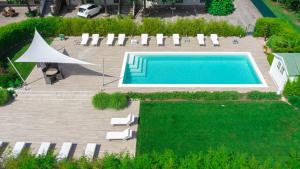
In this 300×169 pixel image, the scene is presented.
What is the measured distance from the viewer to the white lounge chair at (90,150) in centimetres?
1925

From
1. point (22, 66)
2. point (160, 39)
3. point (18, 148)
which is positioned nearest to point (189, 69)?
point (160, 39)

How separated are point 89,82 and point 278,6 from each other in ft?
89.7

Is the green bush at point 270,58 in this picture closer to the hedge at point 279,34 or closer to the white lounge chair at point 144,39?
the hedge at point 279,34

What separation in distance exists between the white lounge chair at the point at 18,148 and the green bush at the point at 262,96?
17452 millimetres

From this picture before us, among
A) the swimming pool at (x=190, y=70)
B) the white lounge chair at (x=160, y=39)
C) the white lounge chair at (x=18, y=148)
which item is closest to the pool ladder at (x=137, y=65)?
the swimming pool at (x=190, y=70)

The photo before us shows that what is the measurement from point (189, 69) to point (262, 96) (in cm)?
712

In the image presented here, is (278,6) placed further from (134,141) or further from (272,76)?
(134,141)

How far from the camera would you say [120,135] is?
20688 mm

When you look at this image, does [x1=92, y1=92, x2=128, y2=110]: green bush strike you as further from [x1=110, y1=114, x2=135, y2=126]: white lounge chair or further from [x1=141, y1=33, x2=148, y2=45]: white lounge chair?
[x1=141, y1=33, x2=148, y2=45]: white lounge chair

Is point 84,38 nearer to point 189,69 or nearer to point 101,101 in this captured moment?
point 101,101

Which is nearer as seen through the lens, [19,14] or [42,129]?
[42,129]

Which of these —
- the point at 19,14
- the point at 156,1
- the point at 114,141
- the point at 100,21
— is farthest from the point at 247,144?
the point at 19,14

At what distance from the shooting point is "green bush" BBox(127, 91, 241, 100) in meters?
24.0

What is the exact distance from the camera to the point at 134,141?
68.1 ft
